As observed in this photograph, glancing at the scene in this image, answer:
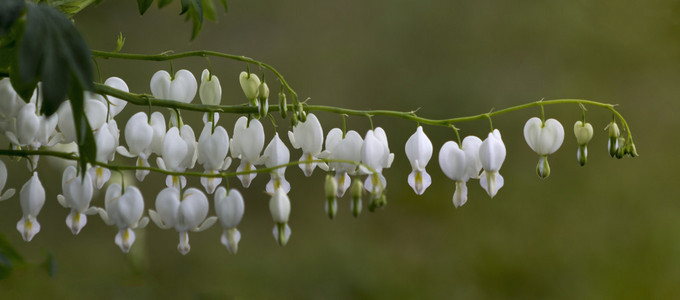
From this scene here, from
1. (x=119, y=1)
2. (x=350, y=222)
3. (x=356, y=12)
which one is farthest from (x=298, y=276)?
(x=119, y=1)

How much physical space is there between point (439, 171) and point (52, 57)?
1.97m

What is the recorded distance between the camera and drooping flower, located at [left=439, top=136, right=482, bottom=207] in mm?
784

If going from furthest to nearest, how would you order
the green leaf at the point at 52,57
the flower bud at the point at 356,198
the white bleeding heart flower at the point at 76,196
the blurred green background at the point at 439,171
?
the blurred green background at the point at 439,171, the white bleeding heart flower at the point at 76,196, the flower bud at the point at 356,198, the green leaf at the point at 52,57

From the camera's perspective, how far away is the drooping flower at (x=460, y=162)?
2.57 feet

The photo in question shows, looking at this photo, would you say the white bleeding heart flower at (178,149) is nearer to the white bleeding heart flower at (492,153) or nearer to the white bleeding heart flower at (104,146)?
the white bleeding heart flower at (104,146)

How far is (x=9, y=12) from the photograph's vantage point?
1.69 ft

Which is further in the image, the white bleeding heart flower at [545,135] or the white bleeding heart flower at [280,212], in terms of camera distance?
the white bleeding heart flower at [545,135]

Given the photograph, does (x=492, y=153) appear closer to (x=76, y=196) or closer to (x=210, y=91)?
(x=210, y=91)

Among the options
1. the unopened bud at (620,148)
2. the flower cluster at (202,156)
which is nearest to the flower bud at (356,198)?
the flower cluster at (202,156)

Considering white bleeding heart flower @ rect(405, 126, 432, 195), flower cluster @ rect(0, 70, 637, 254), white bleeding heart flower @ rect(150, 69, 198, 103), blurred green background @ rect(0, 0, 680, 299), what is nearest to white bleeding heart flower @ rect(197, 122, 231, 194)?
flower cluster @ rect(0, 70, 637, 254)

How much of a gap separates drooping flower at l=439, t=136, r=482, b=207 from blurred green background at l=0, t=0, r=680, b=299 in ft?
4.95

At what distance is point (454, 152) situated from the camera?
0.78m

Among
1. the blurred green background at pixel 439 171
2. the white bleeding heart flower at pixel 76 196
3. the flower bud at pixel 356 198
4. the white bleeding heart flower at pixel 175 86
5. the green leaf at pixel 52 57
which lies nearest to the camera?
the green leaf at pixel 52 57

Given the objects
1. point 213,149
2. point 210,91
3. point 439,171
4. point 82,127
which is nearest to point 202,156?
point 213,149
